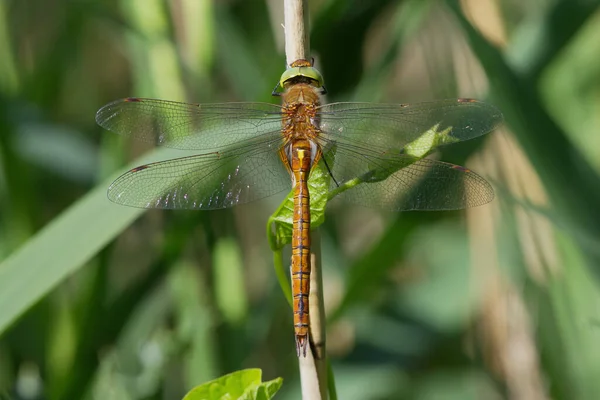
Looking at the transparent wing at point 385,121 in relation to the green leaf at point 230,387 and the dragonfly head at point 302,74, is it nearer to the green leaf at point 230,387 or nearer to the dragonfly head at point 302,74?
the dragonfly head at point 302,74

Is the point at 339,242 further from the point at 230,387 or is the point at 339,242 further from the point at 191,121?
the point at 230,387

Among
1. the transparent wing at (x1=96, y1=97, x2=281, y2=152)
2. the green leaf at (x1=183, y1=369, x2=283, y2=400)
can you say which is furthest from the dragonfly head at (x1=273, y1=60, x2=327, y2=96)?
the green leaf at (x1=183, y1=369, x2=283, y2=400)

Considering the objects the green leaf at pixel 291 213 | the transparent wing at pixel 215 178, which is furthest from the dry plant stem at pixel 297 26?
the transparent wing at pixel 215 178

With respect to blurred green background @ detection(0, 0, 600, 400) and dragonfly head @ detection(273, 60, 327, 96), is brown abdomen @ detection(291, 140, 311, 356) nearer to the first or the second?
dragonfly head @ detection(273, 60, 327, 96)

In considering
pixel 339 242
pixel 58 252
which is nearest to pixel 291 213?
pixel 58 252

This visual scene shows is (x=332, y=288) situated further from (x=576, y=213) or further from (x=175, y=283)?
(x=576, y=213)
